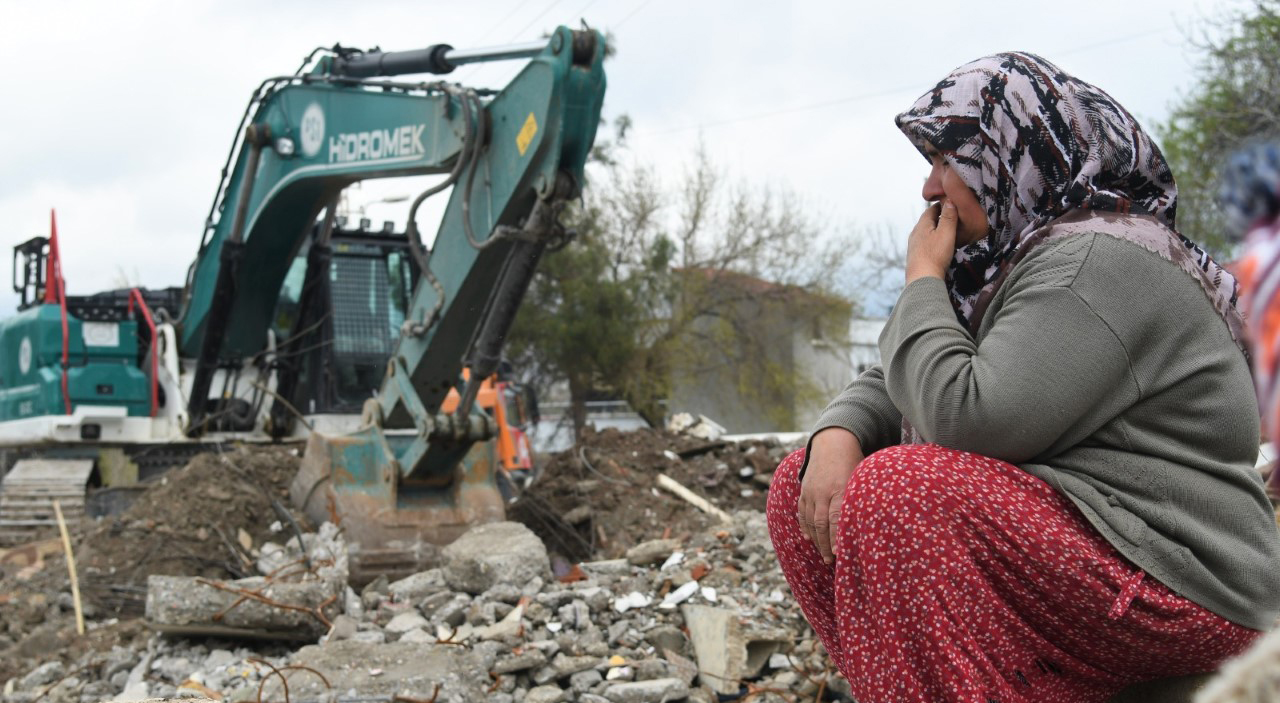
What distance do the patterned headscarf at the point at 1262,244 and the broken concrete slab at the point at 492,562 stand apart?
183 inches

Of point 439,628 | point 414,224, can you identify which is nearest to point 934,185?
point 439,628

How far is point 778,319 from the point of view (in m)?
25.7

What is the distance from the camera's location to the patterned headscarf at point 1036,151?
6.23 ft

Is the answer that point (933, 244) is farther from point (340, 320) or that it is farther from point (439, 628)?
point (340, 320)

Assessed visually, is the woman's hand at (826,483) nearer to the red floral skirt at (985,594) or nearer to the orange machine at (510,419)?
the red floral skirt at (985,594)

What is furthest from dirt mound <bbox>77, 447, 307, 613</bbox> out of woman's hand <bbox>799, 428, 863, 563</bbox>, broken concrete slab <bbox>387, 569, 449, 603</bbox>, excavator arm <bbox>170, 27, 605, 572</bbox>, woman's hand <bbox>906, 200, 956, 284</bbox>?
woman's hand <bbox>906, 200, 956, 284</bbox>

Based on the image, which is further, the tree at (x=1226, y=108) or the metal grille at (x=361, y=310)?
the tree at (x=1226, y=108)

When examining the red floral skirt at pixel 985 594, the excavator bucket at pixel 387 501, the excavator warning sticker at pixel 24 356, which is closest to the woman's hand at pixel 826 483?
the red floral skirt at pixel 985 594

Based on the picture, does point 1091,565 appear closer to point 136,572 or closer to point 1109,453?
point 1109,453

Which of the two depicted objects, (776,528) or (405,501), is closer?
(776,528)

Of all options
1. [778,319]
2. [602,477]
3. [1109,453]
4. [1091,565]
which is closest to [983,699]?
[1091,565]

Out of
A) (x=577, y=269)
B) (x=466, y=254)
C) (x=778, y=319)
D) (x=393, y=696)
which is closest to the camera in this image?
(x=393, y=696)

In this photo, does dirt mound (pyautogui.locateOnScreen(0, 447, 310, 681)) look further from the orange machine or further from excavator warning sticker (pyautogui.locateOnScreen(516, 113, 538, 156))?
excavator warning sticker (pyautogui.locateOnScreen(516, 113, 538, 156))

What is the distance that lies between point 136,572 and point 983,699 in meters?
5.66
